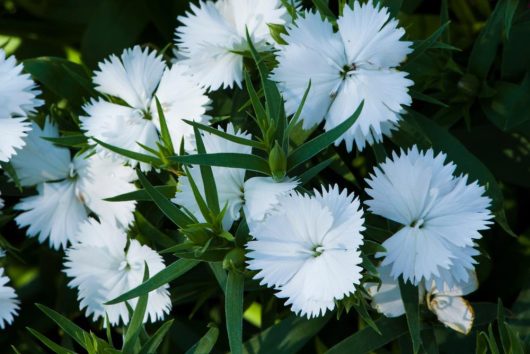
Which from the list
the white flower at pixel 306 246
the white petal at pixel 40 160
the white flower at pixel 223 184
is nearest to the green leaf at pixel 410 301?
the white flower at pixel 306 246

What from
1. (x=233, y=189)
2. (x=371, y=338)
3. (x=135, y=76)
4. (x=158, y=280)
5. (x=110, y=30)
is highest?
(x=110, y=30)

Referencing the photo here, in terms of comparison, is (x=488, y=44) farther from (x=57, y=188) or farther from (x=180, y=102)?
(x=57, y=188)

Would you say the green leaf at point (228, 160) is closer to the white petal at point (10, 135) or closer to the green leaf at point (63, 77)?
the white petal at point (10, 135)

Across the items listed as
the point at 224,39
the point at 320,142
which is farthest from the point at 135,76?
the point at 320,142

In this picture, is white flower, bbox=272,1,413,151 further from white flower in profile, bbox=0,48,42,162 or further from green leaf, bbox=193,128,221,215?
white flower in profile, bbox=0,48,42,162

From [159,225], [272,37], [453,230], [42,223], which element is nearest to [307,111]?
[272,37]
